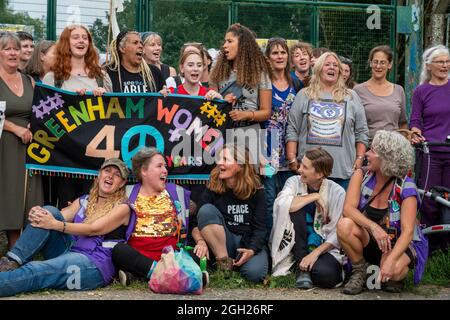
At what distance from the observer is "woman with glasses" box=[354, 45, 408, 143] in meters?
7.43

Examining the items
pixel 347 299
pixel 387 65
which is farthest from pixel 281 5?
pixel 347 299

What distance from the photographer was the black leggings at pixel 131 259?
5.91 metres

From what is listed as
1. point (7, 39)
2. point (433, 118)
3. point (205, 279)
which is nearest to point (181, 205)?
point (205, 279)

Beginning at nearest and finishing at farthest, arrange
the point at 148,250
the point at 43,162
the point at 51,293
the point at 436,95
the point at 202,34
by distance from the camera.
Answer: the point at 51,293
the point at 148,250
the point at 43,162
the point at 436,95
the point at 202,34

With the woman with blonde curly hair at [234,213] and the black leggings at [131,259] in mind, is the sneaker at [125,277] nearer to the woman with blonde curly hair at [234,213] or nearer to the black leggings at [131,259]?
the black leggings at [131,259]

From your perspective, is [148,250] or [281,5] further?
[281,5]

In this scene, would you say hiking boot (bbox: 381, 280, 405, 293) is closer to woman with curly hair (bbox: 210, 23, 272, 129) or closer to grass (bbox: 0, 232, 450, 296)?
grass (bbox: 0, 232, 450, 296)

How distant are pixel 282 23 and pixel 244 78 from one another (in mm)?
5590

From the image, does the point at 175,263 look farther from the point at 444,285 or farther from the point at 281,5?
the point at 281,5

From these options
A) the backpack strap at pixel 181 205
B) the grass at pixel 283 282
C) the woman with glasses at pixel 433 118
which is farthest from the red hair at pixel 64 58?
the woman with glasses at pixel 433 118

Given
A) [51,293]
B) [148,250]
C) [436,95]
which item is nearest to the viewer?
[51,293]

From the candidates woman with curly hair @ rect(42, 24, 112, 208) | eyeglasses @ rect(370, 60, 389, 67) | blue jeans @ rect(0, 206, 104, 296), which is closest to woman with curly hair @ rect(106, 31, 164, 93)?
woman with curly hair @ rect(42, 24, 112, 208)

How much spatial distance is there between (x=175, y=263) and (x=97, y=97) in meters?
1.98

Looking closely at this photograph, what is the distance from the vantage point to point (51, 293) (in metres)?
5.69
